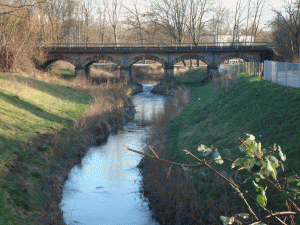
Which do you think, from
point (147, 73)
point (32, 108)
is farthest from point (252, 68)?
point (147, 73)

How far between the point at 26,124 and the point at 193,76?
114 ft

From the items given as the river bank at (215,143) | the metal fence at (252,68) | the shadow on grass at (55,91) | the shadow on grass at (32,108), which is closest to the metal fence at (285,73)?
the river bank at (215,143)

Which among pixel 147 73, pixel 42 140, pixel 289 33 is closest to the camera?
pixel 42 140

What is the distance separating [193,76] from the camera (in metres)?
46.9

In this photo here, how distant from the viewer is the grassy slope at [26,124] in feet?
27.9

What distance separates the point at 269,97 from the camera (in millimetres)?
14023

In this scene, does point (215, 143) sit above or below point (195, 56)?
below

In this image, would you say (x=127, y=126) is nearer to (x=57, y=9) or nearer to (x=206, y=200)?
(x=206, y=200)

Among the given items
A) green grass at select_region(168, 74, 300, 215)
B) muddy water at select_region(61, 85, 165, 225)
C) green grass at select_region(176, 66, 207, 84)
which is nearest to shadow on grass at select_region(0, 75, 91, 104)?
muddy water at select_region(61, 85, 165, 225)

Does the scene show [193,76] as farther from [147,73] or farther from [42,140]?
[42,140]

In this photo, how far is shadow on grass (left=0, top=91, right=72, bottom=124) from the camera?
53.9ft

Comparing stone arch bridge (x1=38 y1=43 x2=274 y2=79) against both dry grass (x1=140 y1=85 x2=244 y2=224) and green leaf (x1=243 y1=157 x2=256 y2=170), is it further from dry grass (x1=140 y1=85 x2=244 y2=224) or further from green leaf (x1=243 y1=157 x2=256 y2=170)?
green leaf (x1=243 y1=157 x2=256 y2=170)

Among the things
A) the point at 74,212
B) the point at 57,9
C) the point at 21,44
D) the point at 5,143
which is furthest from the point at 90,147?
the point at 57,9

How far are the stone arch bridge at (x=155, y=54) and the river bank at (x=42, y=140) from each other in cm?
1839
